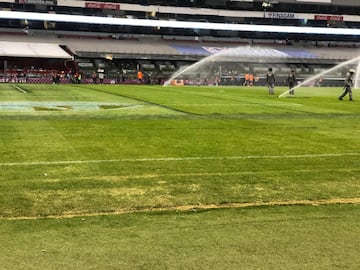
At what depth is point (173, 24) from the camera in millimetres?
79312

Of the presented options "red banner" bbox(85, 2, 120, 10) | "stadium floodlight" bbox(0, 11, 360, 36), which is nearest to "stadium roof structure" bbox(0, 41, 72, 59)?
"stadium floodlight" bbox(0, 11, 360, 36)

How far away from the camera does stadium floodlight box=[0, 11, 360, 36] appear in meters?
72.2

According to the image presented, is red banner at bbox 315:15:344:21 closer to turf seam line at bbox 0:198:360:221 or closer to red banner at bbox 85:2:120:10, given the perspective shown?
red banner at bbox 85:2:120:10

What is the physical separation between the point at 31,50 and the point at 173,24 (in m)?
25.7

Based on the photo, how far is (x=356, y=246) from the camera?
520cm

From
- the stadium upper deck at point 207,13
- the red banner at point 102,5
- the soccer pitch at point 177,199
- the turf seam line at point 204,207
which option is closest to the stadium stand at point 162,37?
the red banner at point 102,5

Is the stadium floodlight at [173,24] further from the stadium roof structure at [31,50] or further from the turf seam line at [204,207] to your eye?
the turf seam line at [204,207]

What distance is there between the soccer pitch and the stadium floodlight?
62.9 meters

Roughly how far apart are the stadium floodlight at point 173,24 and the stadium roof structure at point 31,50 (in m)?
7.34

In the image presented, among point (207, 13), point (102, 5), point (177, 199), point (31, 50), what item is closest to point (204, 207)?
point (177, 199)

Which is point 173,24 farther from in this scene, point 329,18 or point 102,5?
point 329,18

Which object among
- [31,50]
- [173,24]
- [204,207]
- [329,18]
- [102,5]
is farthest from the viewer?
[329,18]

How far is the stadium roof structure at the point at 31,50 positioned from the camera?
5872 centimetres

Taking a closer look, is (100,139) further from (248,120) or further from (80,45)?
(80,45)
